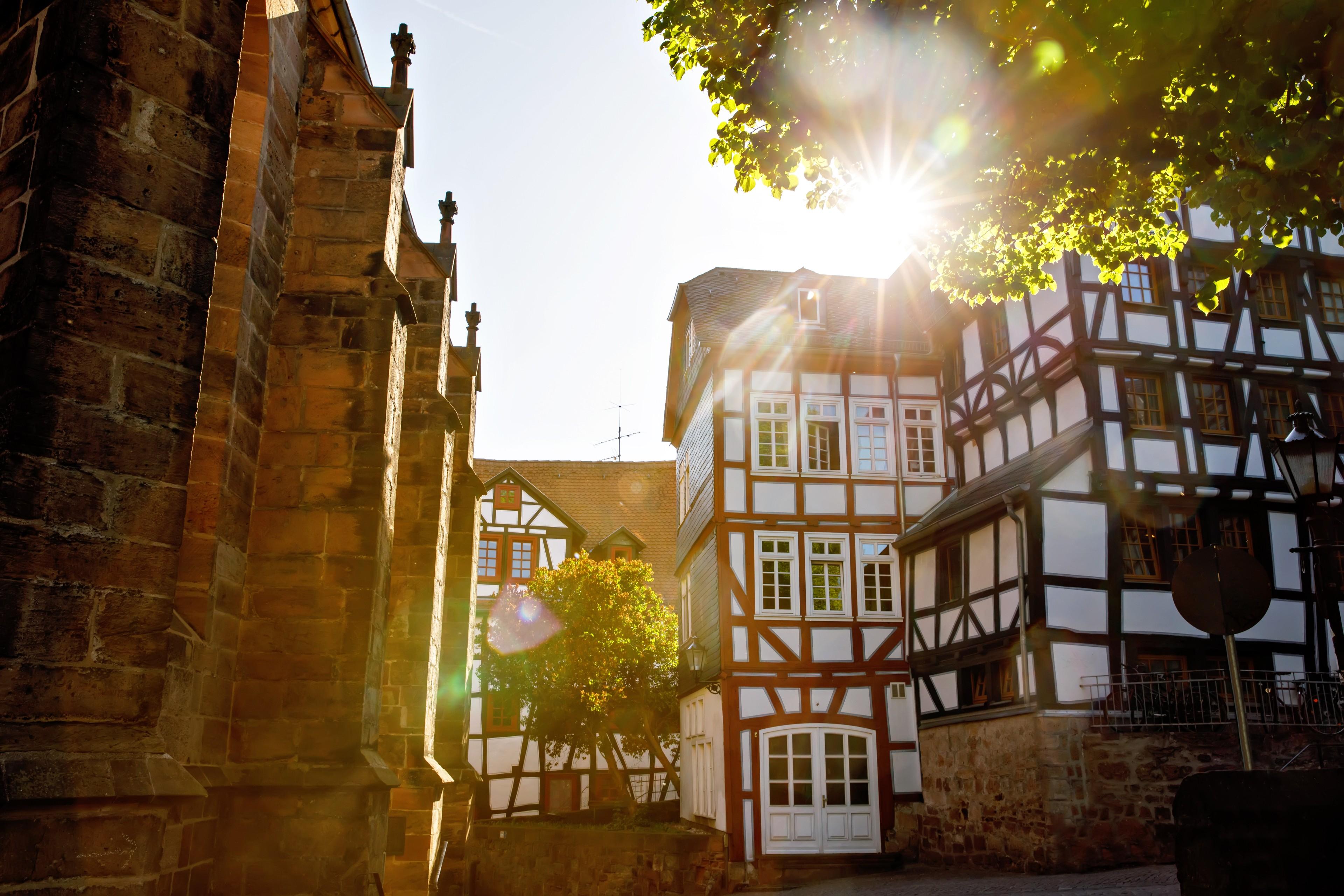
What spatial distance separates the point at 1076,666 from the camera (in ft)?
52.6

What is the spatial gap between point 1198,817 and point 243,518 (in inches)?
207

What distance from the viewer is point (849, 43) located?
8.40 meters

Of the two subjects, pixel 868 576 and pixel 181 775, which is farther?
pixel 868 576

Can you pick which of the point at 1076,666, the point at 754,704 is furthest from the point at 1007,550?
the point at 754,704

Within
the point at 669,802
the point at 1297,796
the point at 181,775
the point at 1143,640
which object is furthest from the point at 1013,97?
the point at 669,802

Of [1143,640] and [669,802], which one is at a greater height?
[1143,640]

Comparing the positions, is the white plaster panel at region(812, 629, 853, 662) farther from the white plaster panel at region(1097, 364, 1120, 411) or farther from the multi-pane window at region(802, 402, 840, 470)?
the white plaster panel at region(1097, 364, 1120, 411)

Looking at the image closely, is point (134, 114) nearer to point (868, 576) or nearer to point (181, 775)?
point (181, 775)

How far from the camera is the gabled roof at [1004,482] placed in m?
16.8

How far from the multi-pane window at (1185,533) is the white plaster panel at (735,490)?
305 inches

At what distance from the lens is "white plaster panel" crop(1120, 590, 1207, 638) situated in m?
16.4

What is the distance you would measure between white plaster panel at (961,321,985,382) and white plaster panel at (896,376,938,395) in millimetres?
1185

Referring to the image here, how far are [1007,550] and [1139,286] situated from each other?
4.83 meters

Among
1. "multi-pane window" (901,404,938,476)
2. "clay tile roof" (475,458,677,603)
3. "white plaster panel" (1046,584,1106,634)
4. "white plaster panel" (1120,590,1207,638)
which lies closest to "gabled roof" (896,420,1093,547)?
"multi-pane window" (901,404,938,476)
